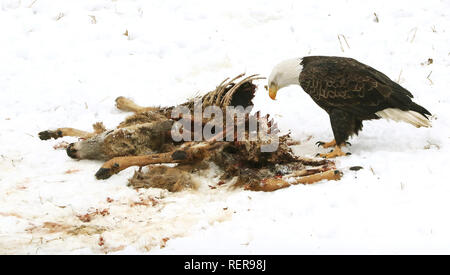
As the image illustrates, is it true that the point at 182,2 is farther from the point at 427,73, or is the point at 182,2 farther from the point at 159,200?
the point at 159,200

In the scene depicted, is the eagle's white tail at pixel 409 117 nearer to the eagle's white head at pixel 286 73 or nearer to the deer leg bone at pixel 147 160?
the eagle's white head at pixel 286 73

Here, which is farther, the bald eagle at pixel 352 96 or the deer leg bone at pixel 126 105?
the deer leg bone at pixel 126 105

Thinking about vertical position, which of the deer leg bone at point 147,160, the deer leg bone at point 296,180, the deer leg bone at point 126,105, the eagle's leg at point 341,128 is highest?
the deer leg bone at point 126,105

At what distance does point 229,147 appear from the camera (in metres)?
4.76

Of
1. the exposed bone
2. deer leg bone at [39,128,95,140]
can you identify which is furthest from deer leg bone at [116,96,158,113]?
the exposed bone

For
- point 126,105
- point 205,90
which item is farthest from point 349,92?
point 126,105

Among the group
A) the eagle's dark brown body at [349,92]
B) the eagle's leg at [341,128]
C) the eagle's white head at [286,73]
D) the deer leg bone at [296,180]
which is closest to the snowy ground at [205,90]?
the deer leg bone at [296,180]

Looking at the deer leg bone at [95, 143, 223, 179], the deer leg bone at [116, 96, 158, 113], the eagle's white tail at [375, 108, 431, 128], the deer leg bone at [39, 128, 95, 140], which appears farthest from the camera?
the deer leg bone at [116, 96, 158, 113]

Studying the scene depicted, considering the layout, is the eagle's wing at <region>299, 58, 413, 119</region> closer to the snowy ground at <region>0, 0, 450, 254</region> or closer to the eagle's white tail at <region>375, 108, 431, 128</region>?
the eagle's white tail at <region>375, 108, 431, 128</region>

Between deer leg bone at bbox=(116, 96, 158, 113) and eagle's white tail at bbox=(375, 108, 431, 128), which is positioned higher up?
deer leg bone at bbox=(116, 96, 158, 113)

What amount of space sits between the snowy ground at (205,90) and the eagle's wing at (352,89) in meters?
0.52

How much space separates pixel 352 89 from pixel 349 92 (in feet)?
0.15

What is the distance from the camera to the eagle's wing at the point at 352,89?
4961 millimetres

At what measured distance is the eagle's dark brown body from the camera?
496cm
